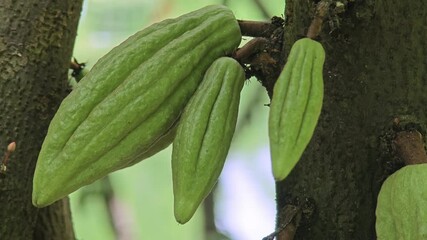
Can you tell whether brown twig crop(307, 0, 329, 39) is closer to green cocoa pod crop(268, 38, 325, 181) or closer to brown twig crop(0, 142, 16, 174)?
green cocoa pod crop(268, 38, 325, 181)

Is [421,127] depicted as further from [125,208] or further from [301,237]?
[125,208]

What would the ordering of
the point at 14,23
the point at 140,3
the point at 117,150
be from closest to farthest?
the point at 117,150 < the point at 14,23 < the point at 140,3

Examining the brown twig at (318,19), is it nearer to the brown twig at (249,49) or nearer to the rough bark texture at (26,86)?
the brown twig at (249,49)

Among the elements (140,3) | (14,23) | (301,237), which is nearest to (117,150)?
(301,237)

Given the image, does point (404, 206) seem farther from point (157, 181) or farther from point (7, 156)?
point (157, 181)

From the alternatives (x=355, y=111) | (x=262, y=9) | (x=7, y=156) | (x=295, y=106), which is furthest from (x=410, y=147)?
(x=262, y=9)
